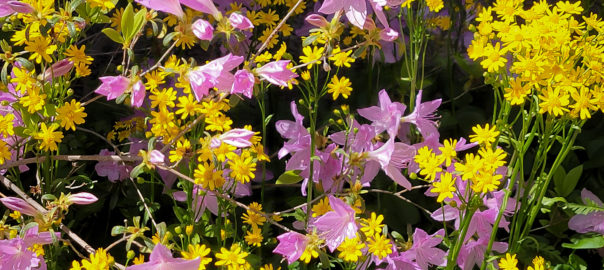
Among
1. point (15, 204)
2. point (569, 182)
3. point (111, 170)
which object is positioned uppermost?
point (15, 204)

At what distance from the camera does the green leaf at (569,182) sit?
162cm

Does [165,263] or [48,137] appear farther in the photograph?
[48,137]

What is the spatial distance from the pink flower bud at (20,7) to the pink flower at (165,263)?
1.48ft

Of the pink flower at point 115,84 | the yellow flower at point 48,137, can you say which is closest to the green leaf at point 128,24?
the pink flower at point 115,84

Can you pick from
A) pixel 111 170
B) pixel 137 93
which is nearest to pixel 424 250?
pixel 137 93

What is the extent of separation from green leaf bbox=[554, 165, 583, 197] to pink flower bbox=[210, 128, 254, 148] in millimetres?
828

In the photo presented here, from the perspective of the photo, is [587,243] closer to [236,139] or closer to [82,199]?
[236,139]

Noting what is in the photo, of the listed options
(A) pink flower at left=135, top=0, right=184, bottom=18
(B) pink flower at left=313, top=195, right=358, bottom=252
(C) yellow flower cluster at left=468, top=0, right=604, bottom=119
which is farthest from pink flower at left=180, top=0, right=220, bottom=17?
(C) yellow flower cluster at left=468, top=0, right=604, bottom=119

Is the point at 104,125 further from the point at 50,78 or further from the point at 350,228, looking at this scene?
the point at 350,228

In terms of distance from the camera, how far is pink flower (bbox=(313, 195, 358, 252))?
1193 millimetres

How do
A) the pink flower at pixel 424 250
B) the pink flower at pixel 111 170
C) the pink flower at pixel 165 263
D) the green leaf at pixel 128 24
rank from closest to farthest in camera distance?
the pink flower at pixel 165 263
the green leaf at pixel 128 24
the pink flower at pixel 424 250
the pink flower at pixel 111 170

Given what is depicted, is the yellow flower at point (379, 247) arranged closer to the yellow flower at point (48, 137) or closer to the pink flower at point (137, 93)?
the pink flower at point (137, 93)

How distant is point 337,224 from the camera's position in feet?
4.02

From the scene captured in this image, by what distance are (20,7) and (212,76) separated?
0.33 m
